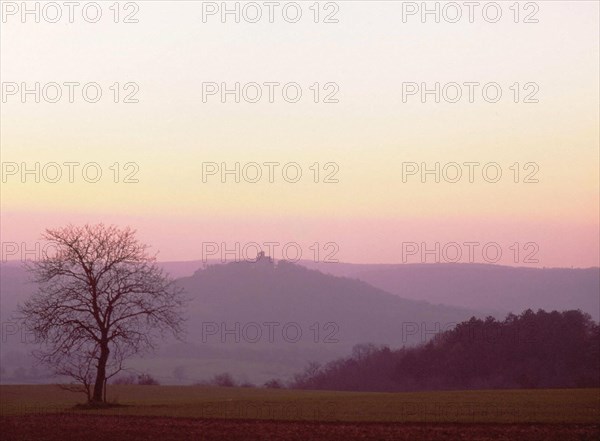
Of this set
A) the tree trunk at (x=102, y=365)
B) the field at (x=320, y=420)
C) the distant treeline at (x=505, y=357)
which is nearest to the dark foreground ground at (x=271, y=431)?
the field at (x=320, y=420)

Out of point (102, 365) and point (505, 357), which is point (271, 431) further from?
point (505, 357)

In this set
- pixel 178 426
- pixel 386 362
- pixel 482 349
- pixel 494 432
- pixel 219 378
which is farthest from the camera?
pixel 219 378

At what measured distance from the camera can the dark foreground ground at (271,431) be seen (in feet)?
116

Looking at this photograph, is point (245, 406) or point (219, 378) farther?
point (219, 378)

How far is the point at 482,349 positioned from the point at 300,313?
8236 centimetres

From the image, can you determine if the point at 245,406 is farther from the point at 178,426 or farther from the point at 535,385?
the point at 535,385

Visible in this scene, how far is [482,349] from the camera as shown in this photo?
4508 inches

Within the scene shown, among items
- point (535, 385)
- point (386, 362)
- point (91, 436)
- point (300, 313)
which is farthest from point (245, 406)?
point (300, 313)

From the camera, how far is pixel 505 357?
371 ft

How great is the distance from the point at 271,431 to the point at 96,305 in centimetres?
2069

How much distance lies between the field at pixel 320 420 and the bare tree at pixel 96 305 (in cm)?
367

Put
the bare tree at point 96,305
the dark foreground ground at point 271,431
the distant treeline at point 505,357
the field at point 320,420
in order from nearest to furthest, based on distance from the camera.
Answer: the dark foreground ground at point 271,431 → the field at point 320,420 → the bare tree at point 96,305 → the distant treeline at point 505,357

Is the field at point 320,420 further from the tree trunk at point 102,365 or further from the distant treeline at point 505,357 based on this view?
the distant treeline at point 505,357

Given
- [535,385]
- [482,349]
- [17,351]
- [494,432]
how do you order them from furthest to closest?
1. [17,351]
2. [482,349]
3. [535,385]
4. [494,432]
